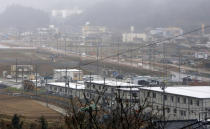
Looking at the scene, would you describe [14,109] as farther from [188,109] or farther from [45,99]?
[188,109]

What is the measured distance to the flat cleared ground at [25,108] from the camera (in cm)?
487

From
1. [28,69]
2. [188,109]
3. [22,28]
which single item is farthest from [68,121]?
[22,28]

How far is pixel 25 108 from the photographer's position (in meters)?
5.41

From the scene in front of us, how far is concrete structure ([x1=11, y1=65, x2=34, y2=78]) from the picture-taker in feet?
30.3

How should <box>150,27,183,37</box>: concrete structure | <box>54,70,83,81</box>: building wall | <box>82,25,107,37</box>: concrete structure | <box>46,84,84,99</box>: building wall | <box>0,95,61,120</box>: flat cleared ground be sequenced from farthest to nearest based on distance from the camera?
<box>82,25,107,37</box>: concrete structure < <box>150,27,183,37</box>: concrete structure < <box>54,70,83,81</box>: building wall < <box>46,84,84,99</box>: building wall < <box>0,95,61,120</box>: flat cleared ground

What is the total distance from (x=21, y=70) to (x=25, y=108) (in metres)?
4.14

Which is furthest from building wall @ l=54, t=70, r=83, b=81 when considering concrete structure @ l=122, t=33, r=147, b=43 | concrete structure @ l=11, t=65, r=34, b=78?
concrete structure @ l=122, t=33, r=147, b=43

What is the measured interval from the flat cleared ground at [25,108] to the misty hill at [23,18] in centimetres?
2032

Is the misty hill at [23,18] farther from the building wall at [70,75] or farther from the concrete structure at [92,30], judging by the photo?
Result: the building wall at [70,75]

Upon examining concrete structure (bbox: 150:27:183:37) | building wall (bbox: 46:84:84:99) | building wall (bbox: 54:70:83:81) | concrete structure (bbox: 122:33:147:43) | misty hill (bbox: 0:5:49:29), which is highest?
misty hill (bbox: 0:5:49:29)

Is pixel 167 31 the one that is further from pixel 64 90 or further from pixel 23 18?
pixel 64 90

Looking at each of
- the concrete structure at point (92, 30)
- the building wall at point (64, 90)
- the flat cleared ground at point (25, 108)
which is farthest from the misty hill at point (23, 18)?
the flat cleared ground at point (25, 108)

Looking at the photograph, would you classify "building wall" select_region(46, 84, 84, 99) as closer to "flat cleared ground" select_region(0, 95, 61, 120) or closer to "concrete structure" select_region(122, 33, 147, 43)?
"flat cleared ground" select_region(0, 95, 61, 120)

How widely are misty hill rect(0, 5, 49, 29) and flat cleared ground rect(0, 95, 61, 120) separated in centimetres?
2032
